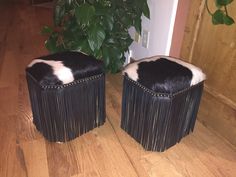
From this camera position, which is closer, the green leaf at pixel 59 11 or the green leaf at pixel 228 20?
the green leaf at pixel 228 20

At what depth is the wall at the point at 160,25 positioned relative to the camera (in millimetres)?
1573

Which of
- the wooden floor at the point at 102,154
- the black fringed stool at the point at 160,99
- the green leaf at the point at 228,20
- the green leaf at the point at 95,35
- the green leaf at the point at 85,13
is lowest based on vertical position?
the wooden floor at the point at 102,154

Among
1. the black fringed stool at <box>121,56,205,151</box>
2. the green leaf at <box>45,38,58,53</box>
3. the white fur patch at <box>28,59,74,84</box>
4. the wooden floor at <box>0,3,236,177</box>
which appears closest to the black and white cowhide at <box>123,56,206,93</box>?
the black fringed stool at <box>121,56,205,151</box>

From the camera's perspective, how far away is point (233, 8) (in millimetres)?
1208

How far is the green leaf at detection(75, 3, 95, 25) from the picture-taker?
1364 mm

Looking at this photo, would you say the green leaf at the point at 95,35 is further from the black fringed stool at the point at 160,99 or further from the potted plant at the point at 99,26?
the black fringed stool at the point at 160,99

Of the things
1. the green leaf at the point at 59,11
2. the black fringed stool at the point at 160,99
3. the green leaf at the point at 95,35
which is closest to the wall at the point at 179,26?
the black fringed stool at the point at 160,99

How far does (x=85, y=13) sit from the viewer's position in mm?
1369

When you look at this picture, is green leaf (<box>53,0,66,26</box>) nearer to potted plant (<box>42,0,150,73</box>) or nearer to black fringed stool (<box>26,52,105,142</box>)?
potted plant (<box>42,0,150,73</box>)

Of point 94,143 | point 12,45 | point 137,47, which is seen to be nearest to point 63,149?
point 94,143

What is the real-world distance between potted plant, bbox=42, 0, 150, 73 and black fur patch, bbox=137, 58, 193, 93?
16.7 inches

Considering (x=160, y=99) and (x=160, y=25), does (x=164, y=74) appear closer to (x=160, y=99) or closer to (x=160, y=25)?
(x=160, y=99)

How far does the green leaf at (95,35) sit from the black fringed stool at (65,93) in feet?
0.54

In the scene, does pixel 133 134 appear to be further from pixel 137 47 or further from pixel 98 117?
pixel 137 47
